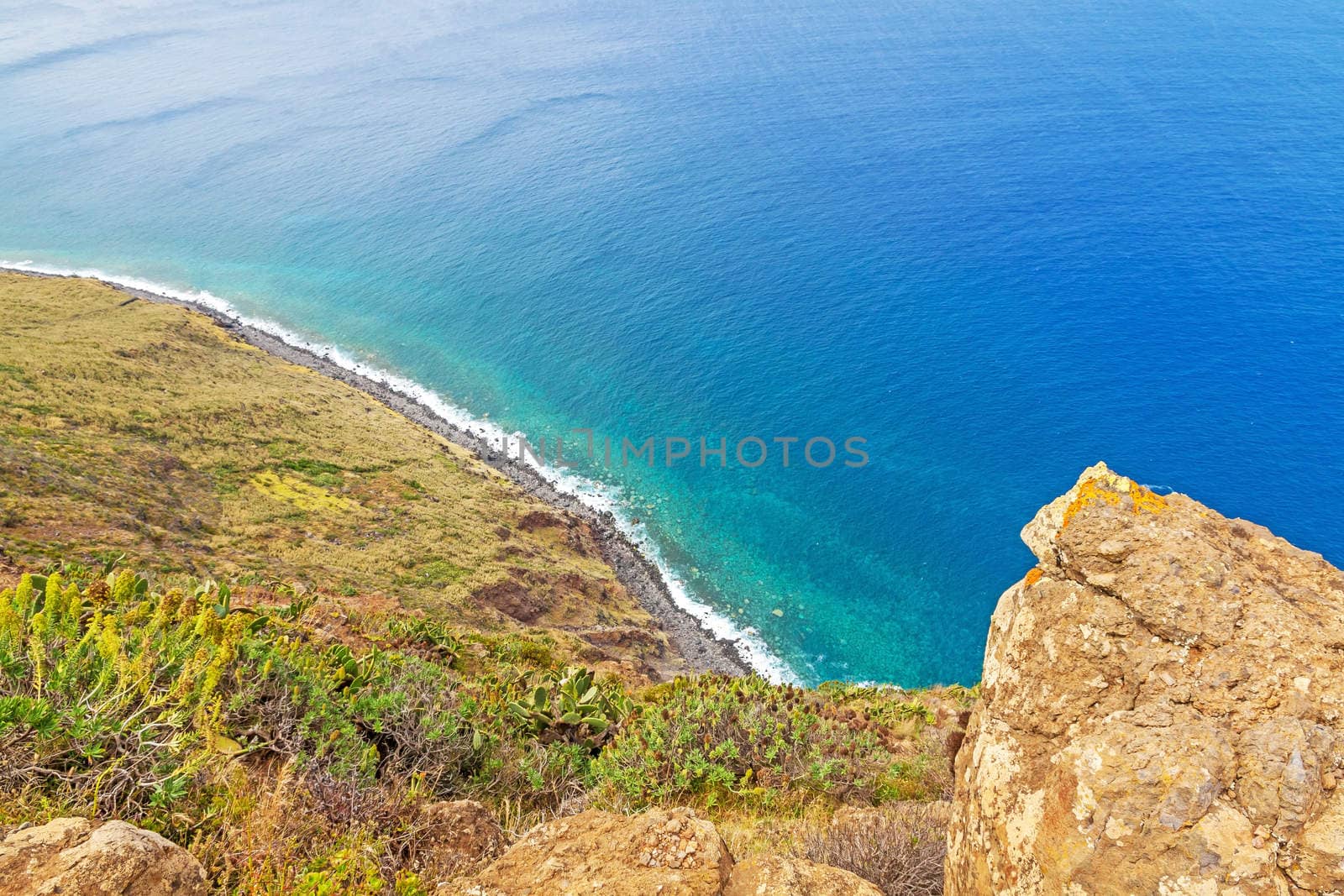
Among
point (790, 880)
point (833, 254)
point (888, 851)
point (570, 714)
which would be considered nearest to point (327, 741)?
point (570, 714)

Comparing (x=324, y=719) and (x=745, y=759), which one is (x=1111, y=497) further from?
(x=324, y=719)

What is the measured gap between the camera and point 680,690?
631 inches

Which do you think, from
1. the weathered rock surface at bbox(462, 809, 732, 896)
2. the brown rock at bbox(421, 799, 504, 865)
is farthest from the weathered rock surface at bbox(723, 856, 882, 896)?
the brown rock at bbox(421, 799, 504, 865)

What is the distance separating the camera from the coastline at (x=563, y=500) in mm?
41750

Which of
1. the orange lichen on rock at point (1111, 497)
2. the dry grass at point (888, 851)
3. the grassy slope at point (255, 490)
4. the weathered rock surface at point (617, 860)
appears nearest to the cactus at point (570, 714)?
the dry grass at point (888, 851)

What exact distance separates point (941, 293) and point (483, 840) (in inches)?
2931

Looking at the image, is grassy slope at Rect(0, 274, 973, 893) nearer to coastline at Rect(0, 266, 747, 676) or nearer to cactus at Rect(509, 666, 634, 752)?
cactus at Rect(509, 666, 634, 752)

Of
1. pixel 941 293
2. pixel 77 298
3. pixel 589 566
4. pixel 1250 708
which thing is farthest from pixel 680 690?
pixel 77 298

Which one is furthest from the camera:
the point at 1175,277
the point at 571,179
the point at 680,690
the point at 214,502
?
the point at 571,179

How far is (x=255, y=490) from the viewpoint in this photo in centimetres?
3872

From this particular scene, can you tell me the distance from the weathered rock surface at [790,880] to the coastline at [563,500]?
85.1 ft

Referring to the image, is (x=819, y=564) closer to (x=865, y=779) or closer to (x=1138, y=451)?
(x=1138, y=451)

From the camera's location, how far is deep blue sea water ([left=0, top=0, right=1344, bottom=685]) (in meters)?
51.1

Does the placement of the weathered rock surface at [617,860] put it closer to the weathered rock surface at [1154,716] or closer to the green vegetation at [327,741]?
the green vegetation at [327,741]
